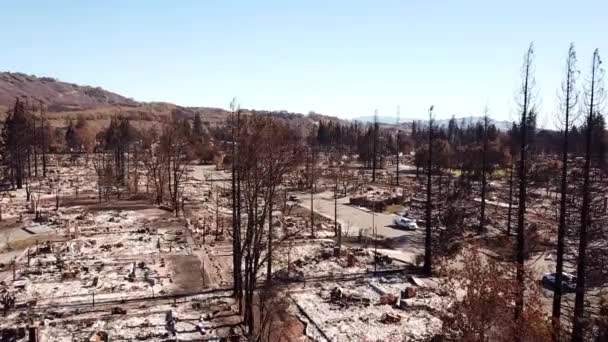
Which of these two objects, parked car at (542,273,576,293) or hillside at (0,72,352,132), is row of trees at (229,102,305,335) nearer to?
parked car at (542,273,576,293)

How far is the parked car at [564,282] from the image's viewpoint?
21.5 m

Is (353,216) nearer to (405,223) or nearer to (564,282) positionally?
(405,223)

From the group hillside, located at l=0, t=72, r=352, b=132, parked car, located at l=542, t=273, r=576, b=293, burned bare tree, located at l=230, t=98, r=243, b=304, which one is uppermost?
hillside, located at l=0, t=72, r=352, b=132

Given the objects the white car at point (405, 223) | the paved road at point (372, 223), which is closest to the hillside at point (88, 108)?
the paved road at point (372, 223)

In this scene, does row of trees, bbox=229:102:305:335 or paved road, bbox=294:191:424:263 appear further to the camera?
paved road, bbox=294:191:424:263

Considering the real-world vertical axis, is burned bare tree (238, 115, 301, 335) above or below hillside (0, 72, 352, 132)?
below

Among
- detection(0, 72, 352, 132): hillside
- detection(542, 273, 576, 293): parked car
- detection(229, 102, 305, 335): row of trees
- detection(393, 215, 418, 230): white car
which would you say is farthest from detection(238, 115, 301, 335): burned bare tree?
detection(0, 72, 352, 132): hillside

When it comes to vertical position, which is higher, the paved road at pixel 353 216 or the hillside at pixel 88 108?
the hillside at pixel 88 108

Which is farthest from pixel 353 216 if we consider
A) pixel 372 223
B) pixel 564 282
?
pixel 564 282

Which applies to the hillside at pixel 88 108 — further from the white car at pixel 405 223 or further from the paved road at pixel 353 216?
the white car at pixel 405 223

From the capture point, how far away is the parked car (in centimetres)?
2155

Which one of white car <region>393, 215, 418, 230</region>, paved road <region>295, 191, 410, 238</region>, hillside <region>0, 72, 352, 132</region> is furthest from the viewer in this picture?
hillside <region>0, 72, 352, 132</region>

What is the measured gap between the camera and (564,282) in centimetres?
2186

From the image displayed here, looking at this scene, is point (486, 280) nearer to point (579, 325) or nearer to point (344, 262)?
point (579, 325)
